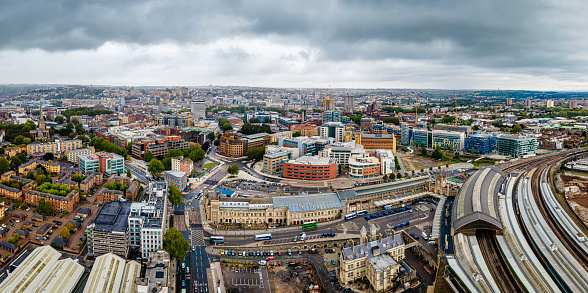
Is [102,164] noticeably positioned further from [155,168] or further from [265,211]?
[265,211]

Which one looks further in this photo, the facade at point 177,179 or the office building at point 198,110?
the office building at point 198,110

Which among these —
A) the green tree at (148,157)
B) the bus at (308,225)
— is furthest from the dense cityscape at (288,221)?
the green tree at (148,157)

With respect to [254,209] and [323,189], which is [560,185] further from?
[254,209]

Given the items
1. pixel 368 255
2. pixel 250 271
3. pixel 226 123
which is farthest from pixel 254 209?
pixel 226 123

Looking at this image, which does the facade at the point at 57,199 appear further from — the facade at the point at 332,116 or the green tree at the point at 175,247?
the facade at the point at 332,116

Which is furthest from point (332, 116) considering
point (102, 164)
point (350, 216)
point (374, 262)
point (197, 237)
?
point (374, 262)
